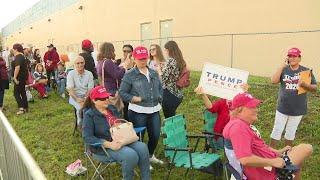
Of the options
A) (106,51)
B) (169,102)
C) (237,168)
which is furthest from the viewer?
(106,51)

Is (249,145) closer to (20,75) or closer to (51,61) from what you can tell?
(20,75)

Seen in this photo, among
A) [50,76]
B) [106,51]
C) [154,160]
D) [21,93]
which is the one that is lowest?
[154,160]

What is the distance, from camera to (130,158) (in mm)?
5180

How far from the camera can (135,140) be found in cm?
538

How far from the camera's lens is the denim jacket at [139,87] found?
5.98 m

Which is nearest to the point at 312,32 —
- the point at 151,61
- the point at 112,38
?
the point at 151,61

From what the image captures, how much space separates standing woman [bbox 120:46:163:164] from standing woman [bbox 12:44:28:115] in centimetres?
543

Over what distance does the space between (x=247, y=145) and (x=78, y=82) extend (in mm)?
4333

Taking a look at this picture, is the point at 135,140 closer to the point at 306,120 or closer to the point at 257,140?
the point at 257,140

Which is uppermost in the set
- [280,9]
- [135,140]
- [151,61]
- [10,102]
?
[280,9]

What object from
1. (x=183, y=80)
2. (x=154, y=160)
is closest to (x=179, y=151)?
(x=154, y=160)

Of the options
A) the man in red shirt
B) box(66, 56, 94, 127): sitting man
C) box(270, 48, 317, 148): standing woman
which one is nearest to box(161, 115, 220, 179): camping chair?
box(270, 48, 317, 148): standing woman

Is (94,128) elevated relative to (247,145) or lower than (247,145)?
lower

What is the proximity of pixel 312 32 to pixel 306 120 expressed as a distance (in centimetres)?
422
